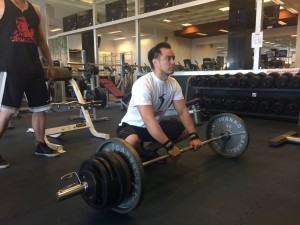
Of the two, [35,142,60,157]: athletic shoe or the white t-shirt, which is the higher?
the white t-shirt

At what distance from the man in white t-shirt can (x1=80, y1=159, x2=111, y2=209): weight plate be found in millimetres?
377

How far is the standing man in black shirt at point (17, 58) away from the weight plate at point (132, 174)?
1.00 meters

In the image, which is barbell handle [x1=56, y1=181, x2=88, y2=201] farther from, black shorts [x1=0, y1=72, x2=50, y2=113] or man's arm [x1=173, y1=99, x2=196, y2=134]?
black shorts [x1=0, y1=72, x2=50, y2=113]

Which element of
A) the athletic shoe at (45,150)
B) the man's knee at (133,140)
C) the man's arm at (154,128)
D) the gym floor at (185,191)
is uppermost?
the man's arm at (154,128)

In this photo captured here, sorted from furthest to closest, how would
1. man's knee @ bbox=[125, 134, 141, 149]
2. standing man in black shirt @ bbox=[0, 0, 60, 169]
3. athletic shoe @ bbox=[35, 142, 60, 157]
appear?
athletic shoe @ bbox=[35, 142, 60, 157] → standing man in black shirt @ bbox=[0, 0, 60, 169] → man's knee @ bbox=[125, 134, 141, 149]

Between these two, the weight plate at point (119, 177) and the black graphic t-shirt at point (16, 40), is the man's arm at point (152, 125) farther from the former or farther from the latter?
the black graphic t-shirt at point (16, 40)

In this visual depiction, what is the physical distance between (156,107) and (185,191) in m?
0.57

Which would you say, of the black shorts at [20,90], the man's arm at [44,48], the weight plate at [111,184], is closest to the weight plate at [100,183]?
the weight plate at [111,184]

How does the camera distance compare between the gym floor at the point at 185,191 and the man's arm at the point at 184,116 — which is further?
the man's arm at the point at 184,116

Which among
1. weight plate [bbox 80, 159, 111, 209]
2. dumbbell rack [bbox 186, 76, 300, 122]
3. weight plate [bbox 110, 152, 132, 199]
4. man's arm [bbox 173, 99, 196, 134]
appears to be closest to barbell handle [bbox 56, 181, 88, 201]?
weight plate [bbox 80, 159, 111, 209]

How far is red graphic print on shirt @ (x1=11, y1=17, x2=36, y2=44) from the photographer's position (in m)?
1.73

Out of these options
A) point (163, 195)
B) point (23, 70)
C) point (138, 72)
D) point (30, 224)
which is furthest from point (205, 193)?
point (138, 72)

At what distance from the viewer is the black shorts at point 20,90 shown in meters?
1.72

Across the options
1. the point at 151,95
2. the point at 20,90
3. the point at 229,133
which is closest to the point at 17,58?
the point at 20,90
